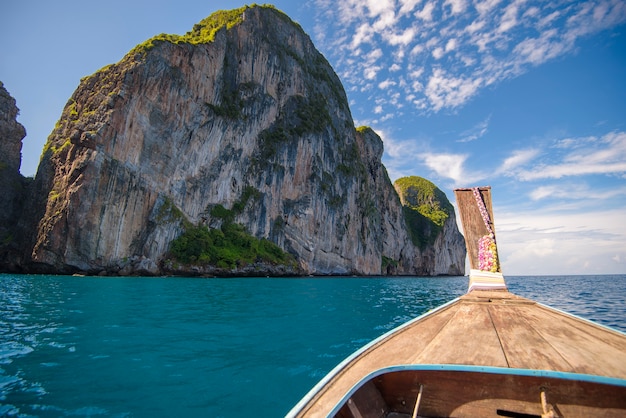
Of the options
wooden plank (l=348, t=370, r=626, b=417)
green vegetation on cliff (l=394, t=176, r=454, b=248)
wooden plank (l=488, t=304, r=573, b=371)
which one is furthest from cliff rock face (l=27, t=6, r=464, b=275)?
wooden plank (l=488, t=304, r=573, b=371)

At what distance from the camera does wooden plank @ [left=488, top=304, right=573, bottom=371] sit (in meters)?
3.05

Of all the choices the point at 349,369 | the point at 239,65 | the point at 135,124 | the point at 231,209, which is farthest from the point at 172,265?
the point at 349,369

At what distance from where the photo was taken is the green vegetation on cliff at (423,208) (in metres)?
116

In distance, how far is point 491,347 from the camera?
3602 mm

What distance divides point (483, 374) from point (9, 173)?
6813 cm

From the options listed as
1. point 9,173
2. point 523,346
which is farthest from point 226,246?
point 523,346

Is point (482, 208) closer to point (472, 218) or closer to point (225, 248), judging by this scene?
point (472, 218)

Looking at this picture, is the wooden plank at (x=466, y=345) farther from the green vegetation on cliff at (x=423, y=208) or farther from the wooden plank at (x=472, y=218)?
A: the green vegetation on cliff at (x=423, y=208)

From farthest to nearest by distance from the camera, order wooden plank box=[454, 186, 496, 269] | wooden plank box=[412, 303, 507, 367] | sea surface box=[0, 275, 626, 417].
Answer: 1. wooden plank box=[454, 186, 496, 269]
2. sea surface box=[0, 275, 626, 417]
3. wooden plank box=[412, 303, 507, 367]

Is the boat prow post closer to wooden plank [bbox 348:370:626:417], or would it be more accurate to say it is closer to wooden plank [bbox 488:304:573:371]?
wooden plank [bbox 488:304:573:371]

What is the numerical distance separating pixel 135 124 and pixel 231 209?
20.0 metres

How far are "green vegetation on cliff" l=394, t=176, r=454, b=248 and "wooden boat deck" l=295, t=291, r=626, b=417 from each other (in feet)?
369

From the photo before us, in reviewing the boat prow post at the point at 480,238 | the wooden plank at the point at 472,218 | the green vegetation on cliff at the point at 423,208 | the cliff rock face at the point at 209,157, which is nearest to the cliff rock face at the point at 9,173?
the cliff rock face at the point at 209,157

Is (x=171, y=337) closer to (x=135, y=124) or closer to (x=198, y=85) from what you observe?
(x=135, y=124)
